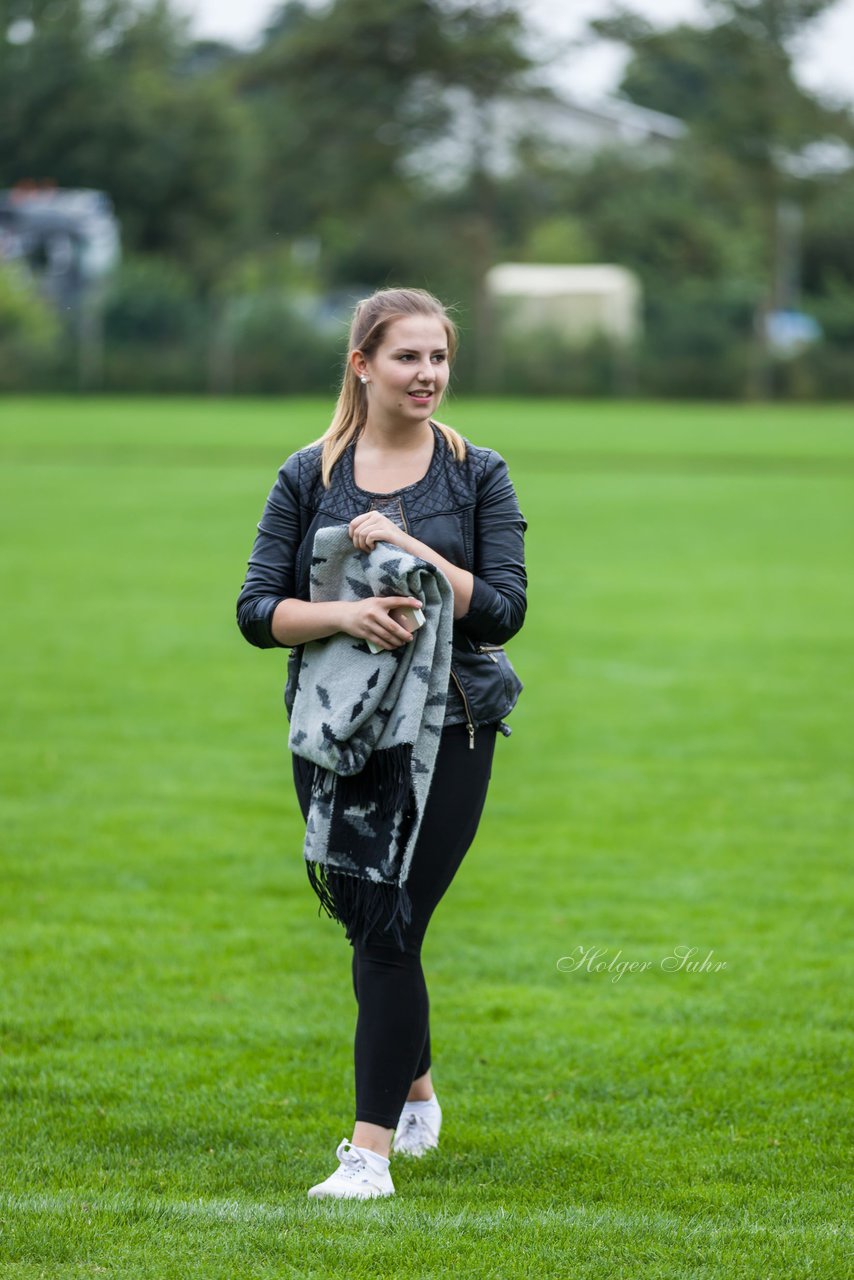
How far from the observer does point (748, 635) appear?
42.2 feet

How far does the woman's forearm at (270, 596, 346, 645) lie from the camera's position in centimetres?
356

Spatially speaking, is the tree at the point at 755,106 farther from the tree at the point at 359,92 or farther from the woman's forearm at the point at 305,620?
the woman's forearm at the point at 305,620

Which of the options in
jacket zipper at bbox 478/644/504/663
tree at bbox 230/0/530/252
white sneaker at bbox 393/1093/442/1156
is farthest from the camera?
tree at bbox 230/0/530/252

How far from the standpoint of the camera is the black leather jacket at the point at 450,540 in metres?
3.67

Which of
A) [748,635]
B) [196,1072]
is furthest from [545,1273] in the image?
[748,635]

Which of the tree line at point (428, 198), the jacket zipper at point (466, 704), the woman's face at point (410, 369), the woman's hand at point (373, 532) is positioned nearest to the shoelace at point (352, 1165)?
the jacket zipper at point (466, 704)

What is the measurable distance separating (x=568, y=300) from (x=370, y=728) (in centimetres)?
5287

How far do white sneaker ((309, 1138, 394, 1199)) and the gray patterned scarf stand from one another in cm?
46

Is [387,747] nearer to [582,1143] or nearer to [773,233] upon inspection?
[582,1143]

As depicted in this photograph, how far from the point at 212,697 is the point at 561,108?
56.0 meters

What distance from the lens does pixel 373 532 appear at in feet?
11.5

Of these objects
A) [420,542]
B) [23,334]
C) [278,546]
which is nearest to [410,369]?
[420,542]

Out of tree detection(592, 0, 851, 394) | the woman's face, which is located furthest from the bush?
the woman's face

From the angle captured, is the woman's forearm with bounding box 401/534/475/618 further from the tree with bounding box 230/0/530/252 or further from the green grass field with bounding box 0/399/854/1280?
the tree with bounding box 230/0/530/252
